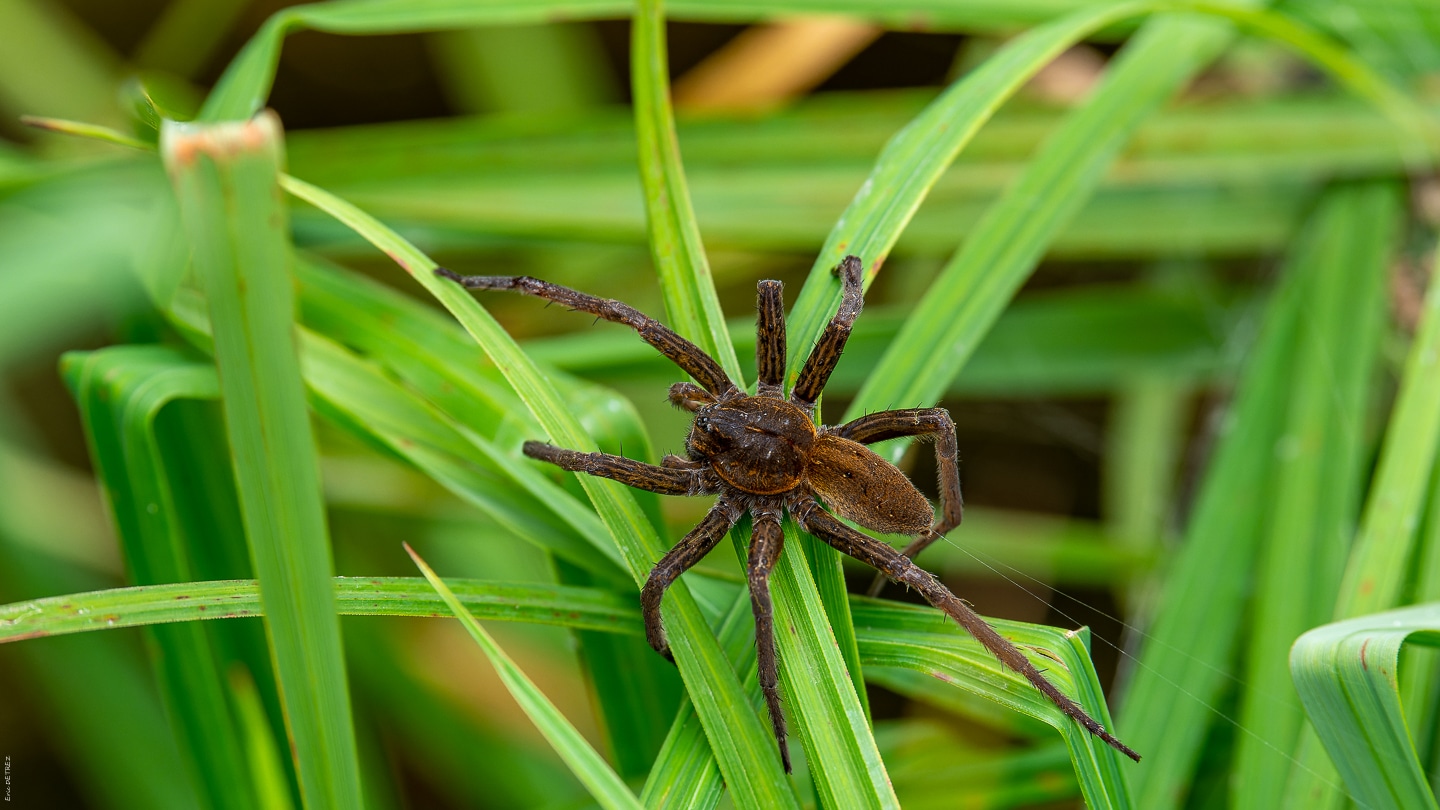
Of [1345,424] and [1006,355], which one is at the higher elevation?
[1006,355]

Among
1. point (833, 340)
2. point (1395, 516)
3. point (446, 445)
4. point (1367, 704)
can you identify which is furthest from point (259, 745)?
point (1395, 516)

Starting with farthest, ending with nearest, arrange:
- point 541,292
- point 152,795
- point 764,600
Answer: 1. point 152,795
2. point 541,292
3. point 764,600

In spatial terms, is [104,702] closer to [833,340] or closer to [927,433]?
[833,340]

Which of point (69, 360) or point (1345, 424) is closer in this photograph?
point (69, 360)

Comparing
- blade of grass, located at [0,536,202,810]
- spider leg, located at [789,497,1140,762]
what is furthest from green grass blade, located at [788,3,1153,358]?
blade of grass, located at [0,536,202,810]

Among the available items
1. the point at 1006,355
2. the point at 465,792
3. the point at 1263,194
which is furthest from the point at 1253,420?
the point at 465,792

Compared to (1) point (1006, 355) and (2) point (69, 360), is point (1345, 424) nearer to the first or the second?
(1) point (1006, 355)

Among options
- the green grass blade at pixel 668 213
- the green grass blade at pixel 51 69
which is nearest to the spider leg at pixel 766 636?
the green grass blade at pixel 668 213
